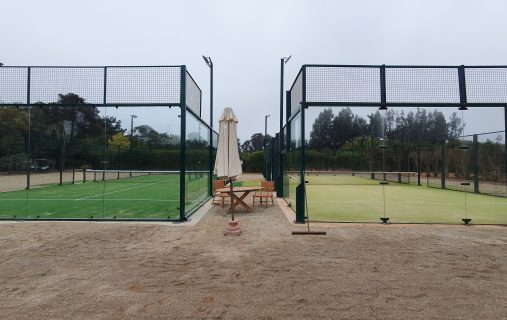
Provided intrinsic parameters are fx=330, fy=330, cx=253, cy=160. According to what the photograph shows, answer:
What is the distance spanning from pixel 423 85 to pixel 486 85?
1602 mm

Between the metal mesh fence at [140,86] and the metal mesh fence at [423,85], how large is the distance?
5364 millimetres

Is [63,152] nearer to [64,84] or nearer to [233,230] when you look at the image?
[64,84]

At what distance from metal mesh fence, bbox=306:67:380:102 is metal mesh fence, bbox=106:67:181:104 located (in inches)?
133

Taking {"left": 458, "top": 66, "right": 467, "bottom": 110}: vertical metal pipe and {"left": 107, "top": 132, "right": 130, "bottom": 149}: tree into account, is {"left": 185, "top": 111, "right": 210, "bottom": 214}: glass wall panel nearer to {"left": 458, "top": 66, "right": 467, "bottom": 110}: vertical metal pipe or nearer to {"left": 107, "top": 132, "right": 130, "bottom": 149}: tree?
{"left": 107, "top": 132, "right": 130, "bottom": 149}: tree

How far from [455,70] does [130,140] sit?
9.27 m

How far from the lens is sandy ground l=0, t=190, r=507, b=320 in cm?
329

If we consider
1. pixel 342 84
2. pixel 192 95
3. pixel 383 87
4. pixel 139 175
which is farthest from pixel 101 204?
pixel 383 87

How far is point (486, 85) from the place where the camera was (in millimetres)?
8164

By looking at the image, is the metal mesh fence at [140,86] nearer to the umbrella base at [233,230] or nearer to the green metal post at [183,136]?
the green metal post at [183,136]

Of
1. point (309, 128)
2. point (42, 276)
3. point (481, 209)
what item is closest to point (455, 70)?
point (309, 128)

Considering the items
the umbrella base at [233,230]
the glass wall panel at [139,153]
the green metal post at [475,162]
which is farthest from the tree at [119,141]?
the green metal post at [475,162]

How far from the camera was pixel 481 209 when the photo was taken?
1019 centimetres

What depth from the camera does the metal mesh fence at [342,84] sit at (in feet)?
26.6

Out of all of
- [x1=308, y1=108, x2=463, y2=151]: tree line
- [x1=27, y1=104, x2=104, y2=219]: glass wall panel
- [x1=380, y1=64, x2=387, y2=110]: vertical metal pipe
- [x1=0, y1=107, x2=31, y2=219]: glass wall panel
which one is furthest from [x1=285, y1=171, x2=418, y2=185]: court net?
[x1=0, y1=107, x2=31, y2=219]: glass wall panel
